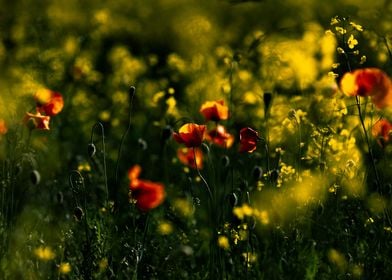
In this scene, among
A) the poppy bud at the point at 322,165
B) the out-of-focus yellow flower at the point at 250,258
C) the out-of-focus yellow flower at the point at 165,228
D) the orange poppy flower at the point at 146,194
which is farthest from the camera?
the out-of-focus yellow flower at the point at 165,228

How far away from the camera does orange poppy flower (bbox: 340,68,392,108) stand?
2578 mm

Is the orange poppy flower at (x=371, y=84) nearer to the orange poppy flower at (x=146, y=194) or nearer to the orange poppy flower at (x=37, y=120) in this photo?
the orange poppy flower at (x=146, y=194)

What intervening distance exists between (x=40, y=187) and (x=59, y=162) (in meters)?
0.19

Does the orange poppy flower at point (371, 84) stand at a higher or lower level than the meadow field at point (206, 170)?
higher

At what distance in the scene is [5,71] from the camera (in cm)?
622

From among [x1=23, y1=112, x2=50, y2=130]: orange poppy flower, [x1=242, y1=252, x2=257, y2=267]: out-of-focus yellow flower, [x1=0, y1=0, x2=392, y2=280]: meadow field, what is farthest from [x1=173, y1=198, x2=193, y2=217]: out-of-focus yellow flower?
[x1=23, y1=112, x2=50, y2=130]: orange poppy flower

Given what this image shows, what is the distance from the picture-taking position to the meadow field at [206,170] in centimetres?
271

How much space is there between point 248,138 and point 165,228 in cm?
53

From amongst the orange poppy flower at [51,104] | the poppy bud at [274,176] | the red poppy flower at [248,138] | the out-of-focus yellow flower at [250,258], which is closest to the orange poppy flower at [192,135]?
the red poppy flower at [248,138]

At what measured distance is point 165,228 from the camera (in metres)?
3.07

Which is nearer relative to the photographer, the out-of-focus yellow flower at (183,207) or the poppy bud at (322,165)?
the poppy bud at (322,165)

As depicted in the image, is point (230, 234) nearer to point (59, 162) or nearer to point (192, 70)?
point (59, 162)

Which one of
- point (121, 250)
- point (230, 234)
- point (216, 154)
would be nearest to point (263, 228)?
point (230, 234)

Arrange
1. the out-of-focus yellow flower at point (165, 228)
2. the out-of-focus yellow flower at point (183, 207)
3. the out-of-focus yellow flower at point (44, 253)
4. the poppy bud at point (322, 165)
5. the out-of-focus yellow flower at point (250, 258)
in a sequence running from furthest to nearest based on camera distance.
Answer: the out-of-focus yellow flower at point (183, 207) → the out-of-focus yellow flower at point (165, 228) → the poppy bud at point (322, 165) → the out-of-focus yellow flower at point (44, 253) → the out-of-focus yellow flower at point (250, 258)
